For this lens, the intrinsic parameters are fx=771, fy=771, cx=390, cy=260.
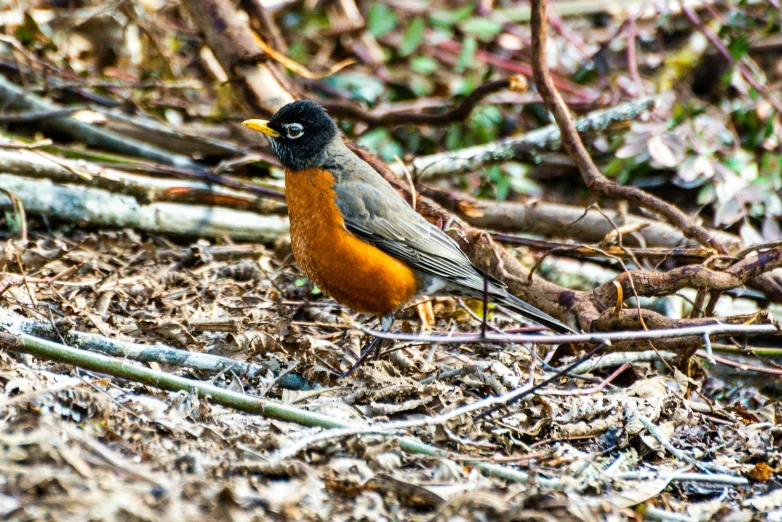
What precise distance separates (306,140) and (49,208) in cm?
217

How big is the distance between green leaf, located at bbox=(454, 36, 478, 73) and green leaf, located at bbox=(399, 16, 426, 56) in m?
0.51

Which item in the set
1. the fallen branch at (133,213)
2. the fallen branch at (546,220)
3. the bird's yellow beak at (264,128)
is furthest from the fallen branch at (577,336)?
the fallen branch at (133,213)

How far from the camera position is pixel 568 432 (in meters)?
4.11

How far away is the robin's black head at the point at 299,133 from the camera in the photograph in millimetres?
5496

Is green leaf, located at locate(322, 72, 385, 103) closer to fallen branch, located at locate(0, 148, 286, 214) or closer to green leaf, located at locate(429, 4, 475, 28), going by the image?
green leaf, located at locate(429, 4, 475, 28)

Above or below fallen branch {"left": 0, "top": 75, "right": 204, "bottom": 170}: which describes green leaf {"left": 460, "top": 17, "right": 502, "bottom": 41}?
above

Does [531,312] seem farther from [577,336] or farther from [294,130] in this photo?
[294,130]

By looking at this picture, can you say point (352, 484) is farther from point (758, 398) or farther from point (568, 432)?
point (758, 398)

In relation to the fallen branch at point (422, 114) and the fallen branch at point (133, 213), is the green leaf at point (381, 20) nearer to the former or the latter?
the fallen branch at point (422, 114)

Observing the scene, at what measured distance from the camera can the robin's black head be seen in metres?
5.50

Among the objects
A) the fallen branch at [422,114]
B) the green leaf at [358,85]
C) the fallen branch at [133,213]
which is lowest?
the fallen branch at [133,213]

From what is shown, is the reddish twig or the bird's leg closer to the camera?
the bird's leg

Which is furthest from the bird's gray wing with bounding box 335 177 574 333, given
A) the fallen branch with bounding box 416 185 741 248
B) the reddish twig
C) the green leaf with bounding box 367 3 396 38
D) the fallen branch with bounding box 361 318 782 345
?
the green leaf with bounding box 367 3 396 38

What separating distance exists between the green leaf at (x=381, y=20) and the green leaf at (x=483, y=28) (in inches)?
34.2
